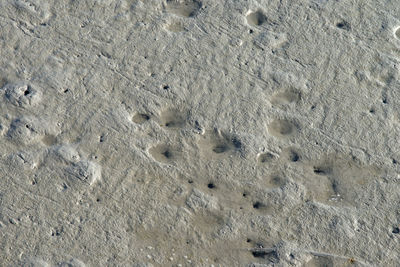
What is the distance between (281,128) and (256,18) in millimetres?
1067

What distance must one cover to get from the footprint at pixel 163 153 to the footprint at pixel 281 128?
2.52 ft

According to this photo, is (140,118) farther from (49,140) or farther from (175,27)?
(175,27)

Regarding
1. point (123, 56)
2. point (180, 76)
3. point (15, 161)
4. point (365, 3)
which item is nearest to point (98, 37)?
point (123, 56)

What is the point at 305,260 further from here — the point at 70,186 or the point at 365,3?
the point at 365,3

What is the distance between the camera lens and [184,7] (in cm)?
493

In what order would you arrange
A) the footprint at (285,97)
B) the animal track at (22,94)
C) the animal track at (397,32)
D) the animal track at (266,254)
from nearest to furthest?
1. the animal track at (266,254)
2. the animal track at (22,94)
3. the footprint at (285,97)
4. the animal track at (397,32)

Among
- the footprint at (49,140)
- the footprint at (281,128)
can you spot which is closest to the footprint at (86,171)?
the footprint at (49,140)

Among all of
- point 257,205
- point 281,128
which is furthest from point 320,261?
point 281,128

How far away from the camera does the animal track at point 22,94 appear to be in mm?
4352

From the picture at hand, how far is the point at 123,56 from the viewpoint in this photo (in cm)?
461

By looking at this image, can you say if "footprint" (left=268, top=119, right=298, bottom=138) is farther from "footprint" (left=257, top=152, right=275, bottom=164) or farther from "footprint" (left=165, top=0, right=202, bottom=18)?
"footprint" (left=165, top=0, right=202, bottom=18)

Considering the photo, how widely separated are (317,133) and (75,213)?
191cm

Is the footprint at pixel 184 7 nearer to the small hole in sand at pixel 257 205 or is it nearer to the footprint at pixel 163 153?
the footprint at pixel 163 153

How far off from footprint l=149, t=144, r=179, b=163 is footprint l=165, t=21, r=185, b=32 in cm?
107
